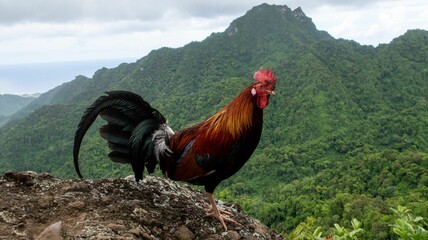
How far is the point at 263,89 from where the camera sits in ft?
12.3

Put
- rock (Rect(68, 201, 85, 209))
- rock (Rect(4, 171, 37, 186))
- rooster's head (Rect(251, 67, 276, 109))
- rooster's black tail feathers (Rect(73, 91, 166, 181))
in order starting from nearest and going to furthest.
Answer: rock (Rect(68, 201, 85, 209)) < rooster's head (Rect(251, 67, 276, 109)) < rock (Rect(4, 171, 37, 186)) < rooster's black tail feathers (Rect(73, 91, 166, 181))

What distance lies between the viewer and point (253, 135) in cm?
375

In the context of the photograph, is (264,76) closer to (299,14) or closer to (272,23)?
(272,23)

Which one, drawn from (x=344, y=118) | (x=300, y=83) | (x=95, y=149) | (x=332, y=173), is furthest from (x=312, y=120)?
(x=95, y=149)

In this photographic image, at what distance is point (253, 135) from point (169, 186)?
1.31 meters

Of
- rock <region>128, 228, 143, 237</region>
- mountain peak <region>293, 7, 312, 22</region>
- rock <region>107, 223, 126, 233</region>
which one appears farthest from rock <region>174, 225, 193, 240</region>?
mountain peak <region>293, 7, 312, 22</region>

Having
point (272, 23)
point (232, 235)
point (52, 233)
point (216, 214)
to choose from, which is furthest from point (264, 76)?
point (272, 23)

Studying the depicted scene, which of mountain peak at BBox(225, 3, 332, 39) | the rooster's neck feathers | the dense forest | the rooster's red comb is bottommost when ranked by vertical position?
the dense forest

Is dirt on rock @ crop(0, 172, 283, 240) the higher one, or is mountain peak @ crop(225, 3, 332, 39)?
mountain peak @ crop(225, 3, 332, 39)

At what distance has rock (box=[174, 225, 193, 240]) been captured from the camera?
3500mm

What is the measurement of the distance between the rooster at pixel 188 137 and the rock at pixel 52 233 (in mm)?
664

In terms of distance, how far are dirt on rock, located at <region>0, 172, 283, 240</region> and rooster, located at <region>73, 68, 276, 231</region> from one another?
8.3 inches

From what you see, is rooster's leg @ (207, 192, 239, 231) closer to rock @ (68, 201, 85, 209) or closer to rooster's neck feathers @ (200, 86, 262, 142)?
rooster's neck feathers @ (200, 86, 262, 142)

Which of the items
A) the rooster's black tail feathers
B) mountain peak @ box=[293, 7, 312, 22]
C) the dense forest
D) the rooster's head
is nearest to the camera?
the rooster's head
